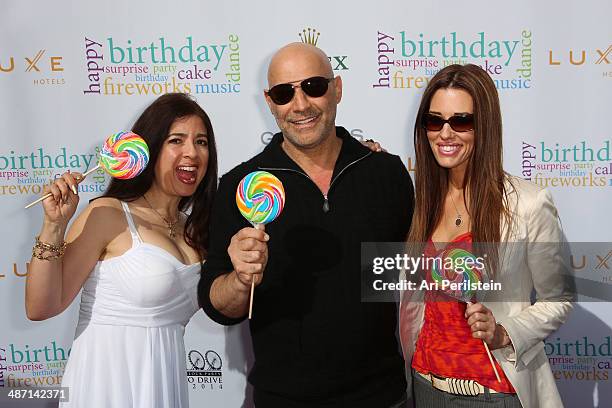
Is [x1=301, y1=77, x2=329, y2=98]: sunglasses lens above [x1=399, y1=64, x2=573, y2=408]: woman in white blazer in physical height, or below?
above

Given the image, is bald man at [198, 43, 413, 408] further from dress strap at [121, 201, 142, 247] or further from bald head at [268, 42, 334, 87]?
dress strap at [121, 201, 142, 247]

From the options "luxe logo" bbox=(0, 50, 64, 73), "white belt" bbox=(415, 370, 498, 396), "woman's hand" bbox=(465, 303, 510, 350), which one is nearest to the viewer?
"woman's hand" bbox=(465, 303, 510, 350)

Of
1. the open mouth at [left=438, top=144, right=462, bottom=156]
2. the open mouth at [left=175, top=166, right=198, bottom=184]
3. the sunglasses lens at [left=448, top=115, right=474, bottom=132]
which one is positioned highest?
the sunglasses lens at [left=448, top=115, right=474, bottom=132]

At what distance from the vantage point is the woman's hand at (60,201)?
6.95 ft

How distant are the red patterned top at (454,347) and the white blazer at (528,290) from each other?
0.19ft

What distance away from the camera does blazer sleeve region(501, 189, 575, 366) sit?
2.06 m

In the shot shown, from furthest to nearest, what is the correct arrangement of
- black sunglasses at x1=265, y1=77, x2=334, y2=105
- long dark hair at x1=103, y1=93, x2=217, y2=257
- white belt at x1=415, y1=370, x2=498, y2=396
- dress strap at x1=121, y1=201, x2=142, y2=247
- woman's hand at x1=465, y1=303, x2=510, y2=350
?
1. long dark hair at x1=103, y1=93, x2=217, y2=257
2. dress strap at x1=121, y1=201, x2=142, y2=247
3. black sunglasses at x1=265, y1=77, x2=334, y2=105
4. white belt at x1=415, y1=370, x2=498, y2=396
5. woman's hand at x1=465, y1=303, x2=510, y2=350

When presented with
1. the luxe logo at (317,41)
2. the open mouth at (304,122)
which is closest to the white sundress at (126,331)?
the open mouth at (304,122)

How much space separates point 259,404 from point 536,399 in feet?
3.48

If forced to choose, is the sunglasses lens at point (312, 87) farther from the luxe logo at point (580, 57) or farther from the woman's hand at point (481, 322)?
the luxe logo at point (580, 57)

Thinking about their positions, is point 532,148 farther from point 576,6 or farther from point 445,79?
point 445,79

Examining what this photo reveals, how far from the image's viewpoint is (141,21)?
3293 mm

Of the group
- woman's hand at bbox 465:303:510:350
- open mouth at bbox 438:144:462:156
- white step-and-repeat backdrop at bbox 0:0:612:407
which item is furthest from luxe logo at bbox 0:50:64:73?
woman's hand at bbox 465:303:510:350

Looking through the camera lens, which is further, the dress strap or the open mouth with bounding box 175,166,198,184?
the open mouth with bounding box 175,166,198,184
